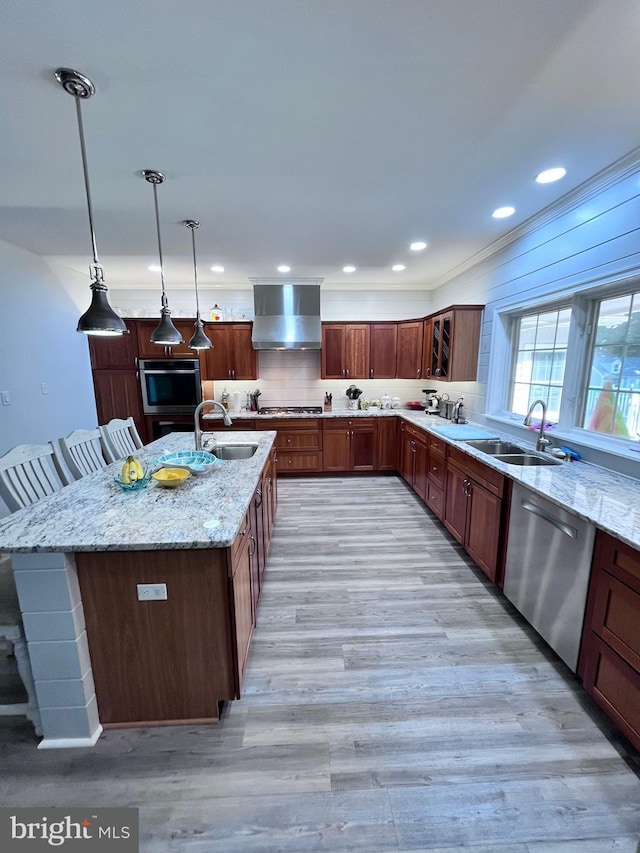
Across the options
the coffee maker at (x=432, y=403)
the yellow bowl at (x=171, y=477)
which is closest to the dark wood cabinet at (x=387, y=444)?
the coffee maker at (x=432, y=403)

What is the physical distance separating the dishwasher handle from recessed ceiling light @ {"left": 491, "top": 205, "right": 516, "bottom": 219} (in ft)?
7.00

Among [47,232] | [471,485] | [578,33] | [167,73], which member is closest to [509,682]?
[471,485]

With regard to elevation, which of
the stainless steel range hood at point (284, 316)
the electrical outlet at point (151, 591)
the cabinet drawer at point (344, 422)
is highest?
the stainless steel range hood at point (284, 316)

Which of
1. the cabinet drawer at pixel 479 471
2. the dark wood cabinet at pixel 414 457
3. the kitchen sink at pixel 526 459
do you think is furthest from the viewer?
the dark wood cabinet at pixel 414 457

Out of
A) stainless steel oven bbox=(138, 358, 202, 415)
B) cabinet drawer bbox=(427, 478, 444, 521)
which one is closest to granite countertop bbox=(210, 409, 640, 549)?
cabinet drawer bbox=(427, 478, 444, 521)

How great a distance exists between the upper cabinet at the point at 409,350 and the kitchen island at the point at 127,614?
3.88 meters

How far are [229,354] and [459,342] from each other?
295 cm

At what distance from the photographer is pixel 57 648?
1331 mm

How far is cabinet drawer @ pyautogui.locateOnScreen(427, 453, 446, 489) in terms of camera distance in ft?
10.5

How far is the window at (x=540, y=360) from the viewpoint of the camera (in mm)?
2670

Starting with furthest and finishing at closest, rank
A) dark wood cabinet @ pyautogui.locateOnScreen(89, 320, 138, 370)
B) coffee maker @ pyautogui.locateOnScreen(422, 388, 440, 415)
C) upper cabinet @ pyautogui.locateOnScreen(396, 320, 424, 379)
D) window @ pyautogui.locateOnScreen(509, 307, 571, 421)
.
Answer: upper cabinet @ pyautogui.locateOnScreen(396, 320, 424, 379) → coffee maker @ pyautogui.locateOnScreen(422, 388, 440, 415) → dark wood cabinet @ pyautogui.locateOnScreen(89, 320, 138, 370) → window @ pyautogui.locateOnScreen(509, 307, 571, 421)

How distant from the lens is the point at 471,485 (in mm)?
2617

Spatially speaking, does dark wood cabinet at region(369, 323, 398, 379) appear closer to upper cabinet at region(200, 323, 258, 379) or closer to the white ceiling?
upper cabinet at region(200, 323, 258, 379)
